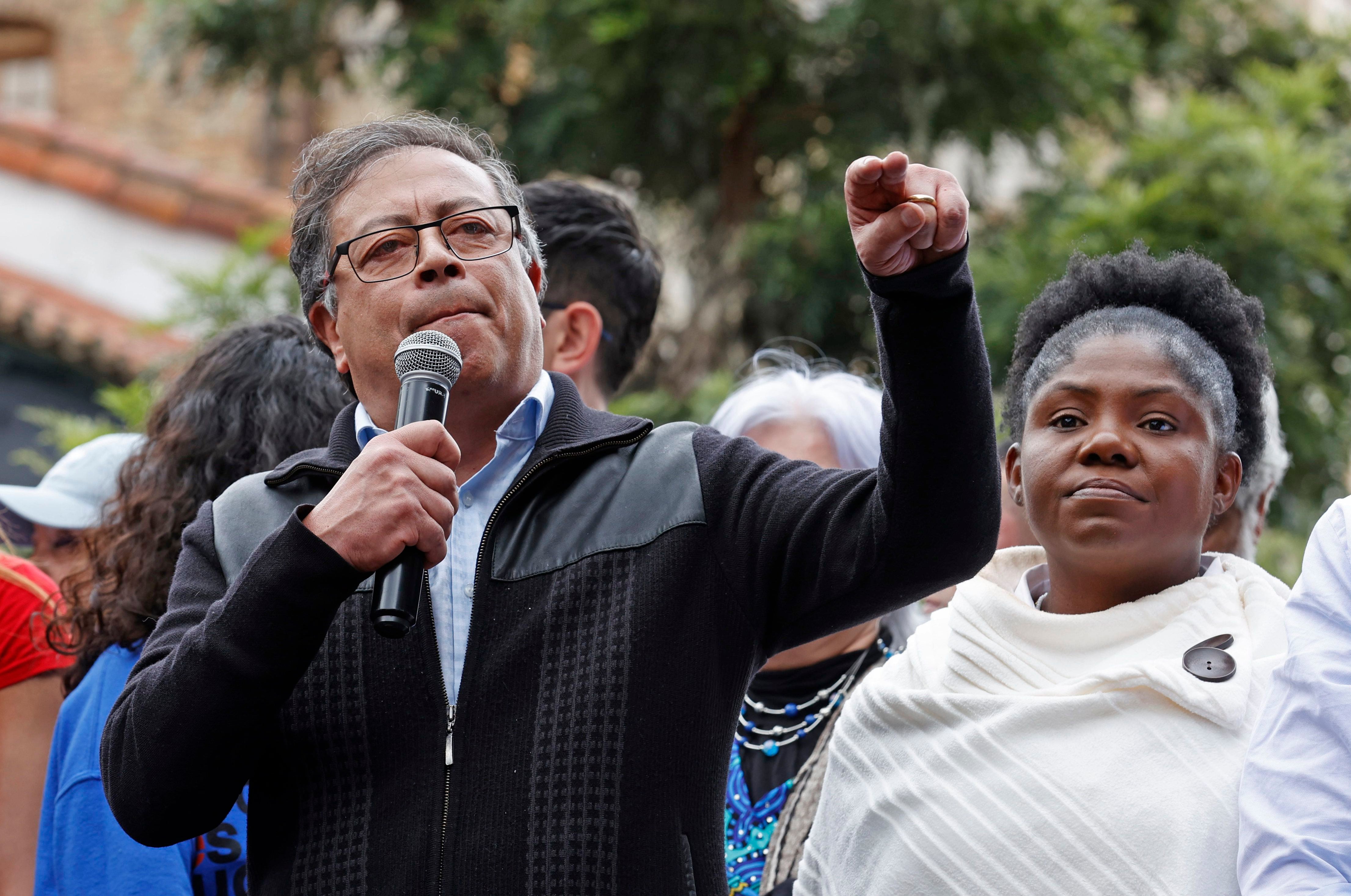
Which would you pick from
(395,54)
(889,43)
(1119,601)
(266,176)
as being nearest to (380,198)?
(1119,601)

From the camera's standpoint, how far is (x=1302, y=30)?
8562mm

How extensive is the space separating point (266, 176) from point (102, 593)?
40.5 ft

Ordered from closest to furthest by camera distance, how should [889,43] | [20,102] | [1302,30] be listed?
[889,43]
[1302,30]
[20,102]

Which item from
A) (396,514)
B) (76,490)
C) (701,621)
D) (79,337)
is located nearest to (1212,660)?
(701,621)

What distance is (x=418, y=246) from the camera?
2262 mm

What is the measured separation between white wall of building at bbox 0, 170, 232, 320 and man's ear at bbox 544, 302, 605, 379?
635cm

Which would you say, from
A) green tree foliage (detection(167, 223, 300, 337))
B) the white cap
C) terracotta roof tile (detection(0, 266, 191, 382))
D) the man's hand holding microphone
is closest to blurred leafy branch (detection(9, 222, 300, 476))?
green tree foliage (detection(167, 223, 300, 337))

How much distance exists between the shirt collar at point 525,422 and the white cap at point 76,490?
4.12 ft

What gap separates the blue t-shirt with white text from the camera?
103 inches

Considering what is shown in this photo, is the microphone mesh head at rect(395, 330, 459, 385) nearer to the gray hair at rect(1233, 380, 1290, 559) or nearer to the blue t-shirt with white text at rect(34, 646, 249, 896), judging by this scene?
the blue t-shirt with white text at rect(34, 646, 249, 896)

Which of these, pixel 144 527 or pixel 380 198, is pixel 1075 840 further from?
pixel 144 527

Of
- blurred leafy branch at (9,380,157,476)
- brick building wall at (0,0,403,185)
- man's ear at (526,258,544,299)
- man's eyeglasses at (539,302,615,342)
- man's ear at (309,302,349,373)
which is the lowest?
man's ear at (309,302,349,373)

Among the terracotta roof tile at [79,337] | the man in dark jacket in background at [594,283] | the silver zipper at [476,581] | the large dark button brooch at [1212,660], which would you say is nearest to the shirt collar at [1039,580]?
the large dark button brooch at [1212,660]

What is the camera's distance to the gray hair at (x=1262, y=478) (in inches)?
107
